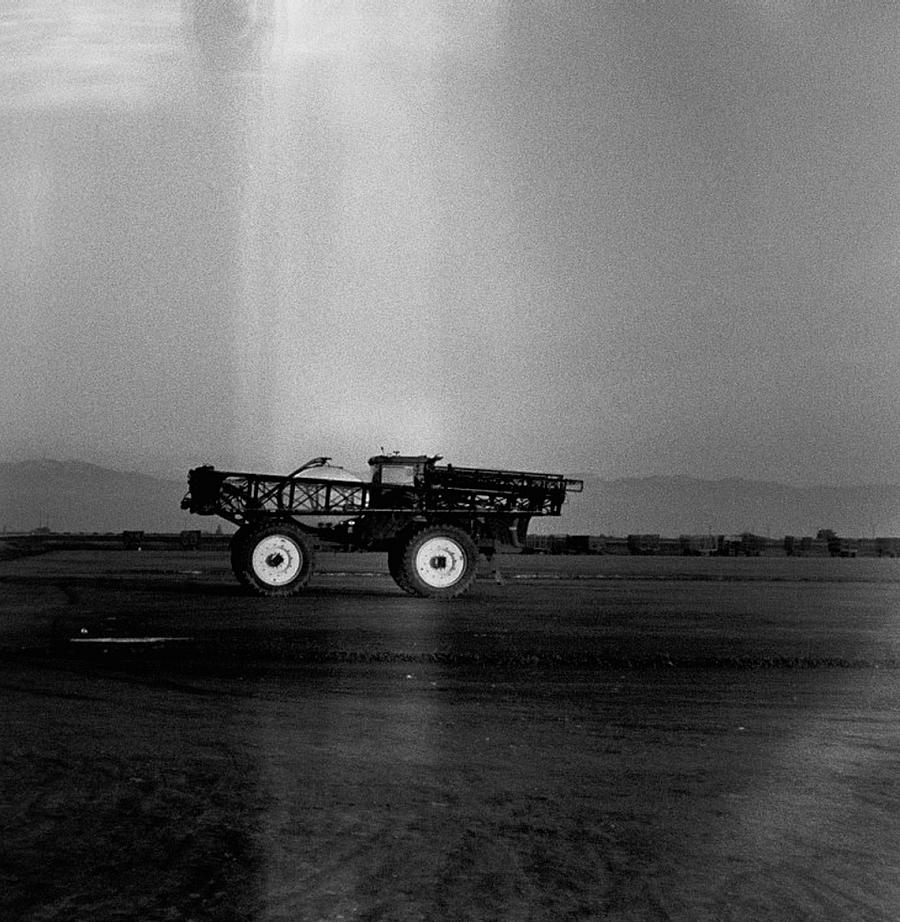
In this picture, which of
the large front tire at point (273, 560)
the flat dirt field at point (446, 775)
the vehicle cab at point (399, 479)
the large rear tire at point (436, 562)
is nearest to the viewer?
the flat dirt field at point (446, 775)

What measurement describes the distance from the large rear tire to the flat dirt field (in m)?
5.98

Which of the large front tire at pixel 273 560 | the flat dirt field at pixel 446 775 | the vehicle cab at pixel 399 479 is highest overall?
the vehicle cab at pixel 399 479

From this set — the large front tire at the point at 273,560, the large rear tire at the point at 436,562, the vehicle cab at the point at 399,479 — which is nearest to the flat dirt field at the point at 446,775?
the large front tire at the point at 273,560

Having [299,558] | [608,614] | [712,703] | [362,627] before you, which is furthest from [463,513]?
[712,703]

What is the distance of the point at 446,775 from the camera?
5.52 m

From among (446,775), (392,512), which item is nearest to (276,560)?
(392,512)

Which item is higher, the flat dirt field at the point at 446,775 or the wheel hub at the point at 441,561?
the wheel hub at the point at 441,561

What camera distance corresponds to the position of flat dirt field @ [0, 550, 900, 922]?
3750mm

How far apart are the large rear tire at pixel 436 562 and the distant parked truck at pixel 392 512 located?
0.05 ft

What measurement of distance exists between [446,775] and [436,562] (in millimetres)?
13127

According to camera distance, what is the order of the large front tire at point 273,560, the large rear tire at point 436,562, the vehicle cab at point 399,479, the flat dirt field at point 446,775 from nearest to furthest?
the flat dirt field at point 446,775, the large front tire at point 273,560, the large rear tire at point 436,562, the vehicle cab at point 399,479

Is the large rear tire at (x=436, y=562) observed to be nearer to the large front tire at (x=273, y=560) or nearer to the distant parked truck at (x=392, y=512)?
the distant parked truck at (x=392, y=512)

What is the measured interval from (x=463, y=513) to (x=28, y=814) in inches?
591

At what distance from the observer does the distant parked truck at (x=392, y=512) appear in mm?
18500
